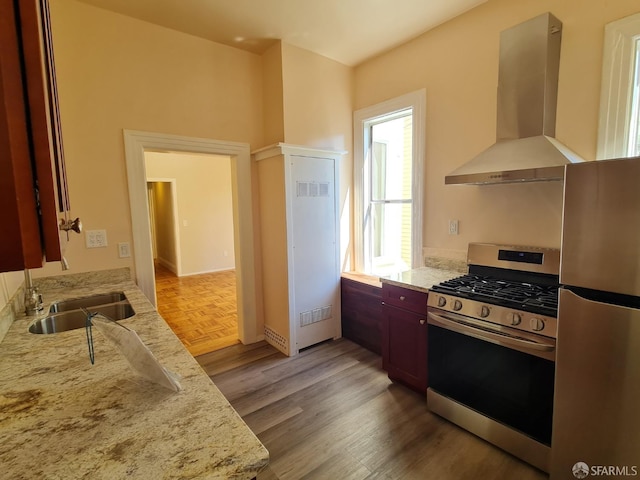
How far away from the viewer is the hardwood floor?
5.60 feet

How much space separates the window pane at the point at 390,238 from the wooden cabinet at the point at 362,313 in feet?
1.40

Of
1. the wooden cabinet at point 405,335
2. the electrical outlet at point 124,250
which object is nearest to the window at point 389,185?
the wooden cabinet at point 405,335

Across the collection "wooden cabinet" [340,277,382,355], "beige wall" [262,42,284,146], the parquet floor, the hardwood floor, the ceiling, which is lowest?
the hardwood floor

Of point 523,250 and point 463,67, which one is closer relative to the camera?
point 523,250

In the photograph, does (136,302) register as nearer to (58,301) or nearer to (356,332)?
(58,301)

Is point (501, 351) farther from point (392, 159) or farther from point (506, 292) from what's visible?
point (392, 159)

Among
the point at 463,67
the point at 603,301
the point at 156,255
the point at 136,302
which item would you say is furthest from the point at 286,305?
the point at 156,255

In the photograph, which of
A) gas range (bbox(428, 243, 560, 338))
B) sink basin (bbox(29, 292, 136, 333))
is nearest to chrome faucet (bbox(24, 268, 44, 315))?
sink basin (bbox(29, 292, 136, 333))

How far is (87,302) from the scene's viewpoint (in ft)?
6.66

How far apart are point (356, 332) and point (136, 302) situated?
2.08m

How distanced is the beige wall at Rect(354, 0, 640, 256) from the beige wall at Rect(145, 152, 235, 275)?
4688 mm

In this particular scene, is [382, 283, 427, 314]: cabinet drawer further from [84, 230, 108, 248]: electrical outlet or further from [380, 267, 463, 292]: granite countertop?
[84, 230, 108, 248]: electrical outlet

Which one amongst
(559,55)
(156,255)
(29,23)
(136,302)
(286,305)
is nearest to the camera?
(29,23)

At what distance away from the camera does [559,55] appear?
1.99m
